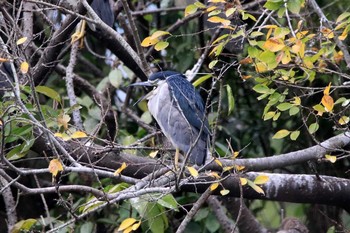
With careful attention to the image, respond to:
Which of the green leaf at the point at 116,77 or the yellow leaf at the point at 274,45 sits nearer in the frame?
the yellow leaf at the point at 274,45

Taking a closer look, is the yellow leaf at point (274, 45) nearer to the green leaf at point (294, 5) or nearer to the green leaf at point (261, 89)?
the green leaf at point (294, 5)

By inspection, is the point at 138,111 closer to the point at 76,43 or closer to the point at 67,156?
the point at 76,43

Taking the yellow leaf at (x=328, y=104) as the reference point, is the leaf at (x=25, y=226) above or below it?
below

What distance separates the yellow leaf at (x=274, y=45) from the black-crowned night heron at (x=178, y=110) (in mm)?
529

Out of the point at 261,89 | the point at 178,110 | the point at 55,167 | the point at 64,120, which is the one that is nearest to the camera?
the point at 55,167

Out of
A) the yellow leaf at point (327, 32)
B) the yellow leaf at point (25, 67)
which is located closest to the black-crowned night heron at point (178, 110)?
the yellow leaf at point (327, 32)

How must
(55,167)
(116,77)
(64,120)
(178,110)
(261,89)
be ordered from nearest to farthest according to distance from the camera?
(55,167)
(64,120)
(261,89)
(178,110)
(116,77)

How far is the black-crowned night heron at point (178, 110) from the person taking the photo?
11.4 feet

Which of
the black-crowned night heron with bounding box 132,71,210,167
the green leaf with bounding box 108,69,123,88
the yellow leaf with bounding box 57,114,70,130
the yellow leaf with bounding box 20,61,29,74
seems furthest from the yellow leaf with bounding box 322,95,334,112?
the green leaf with bounding box 108,69,123,88

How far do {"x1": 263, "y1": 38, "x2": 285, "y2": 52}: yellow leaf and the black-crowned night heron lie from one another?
0.53 meters

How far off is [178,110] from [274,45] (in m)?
0.79

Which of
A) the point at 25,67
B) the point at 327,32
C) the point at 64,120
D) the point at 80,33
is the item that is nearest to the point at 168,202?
the point at 64,120

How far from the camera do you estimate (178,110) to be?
12.0 ft

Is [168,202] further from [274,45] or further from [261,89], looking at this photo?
[274,45]
